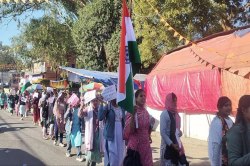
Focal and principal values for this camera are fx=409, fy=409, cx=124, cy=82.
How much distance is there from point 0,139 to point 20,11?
17466mm

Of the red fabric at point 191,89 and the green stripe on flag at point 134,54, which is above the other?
the green stripe on flag at point 134,54

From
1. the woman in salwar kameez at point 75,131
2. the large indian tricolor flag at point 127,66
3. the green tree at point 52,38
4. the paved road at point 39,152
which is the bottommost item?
the paved road at point 39,152

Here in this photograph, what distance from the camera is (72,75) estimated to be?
14484 mm

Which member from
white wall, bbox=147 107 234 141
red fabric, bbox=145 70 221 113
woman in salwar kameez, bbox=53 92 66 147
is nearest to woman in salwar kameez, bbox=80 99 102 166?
woman in salwar kameez, bbox=53 92 66 147

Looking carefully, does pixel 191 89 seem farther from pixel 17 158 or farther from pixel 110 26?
pixel 110 26

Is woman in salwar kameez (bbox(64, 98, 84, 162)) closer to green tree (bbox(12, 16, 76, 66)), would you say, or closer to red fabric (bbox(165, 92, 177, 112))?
red fabric (bbox(165, 92, 177, 112))

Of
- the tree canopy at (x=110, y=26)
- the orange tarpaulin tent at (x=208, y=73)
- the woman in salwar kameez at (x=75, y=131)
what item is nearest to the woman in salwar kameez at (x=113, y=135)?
the woman in salwar kameez at (x=75, y=131)

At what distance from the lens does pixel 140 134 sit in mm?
6246

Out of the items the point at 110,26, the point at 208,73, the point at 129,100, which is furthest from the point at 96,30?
the point at 129,100

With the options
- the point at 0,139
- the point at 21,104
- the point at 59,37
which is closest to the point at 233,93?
the point at 0,139

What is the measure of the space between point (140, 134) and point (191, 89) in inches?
342

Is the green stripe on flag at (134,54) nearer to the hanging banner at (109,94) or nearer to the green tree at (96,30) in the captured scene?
the hanging banner at (109,94)

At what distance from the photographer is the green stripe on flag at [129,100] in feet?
19.7

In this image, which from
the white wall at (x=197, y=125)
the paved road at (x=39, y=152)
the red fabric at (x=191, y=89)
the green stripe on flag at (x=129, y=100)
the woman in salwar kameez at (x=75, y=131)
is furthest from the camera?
the white wall at (x=197, y=125)
